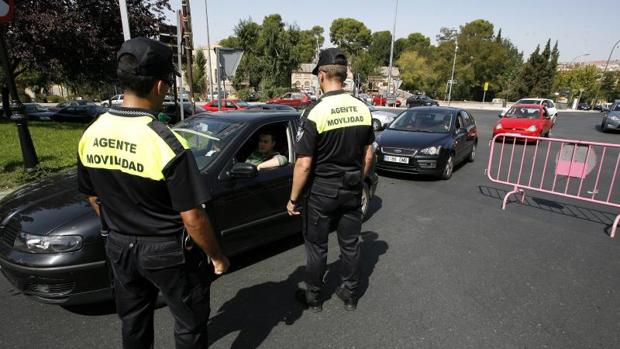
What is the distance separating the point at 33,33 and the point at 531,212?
15495 millimetres

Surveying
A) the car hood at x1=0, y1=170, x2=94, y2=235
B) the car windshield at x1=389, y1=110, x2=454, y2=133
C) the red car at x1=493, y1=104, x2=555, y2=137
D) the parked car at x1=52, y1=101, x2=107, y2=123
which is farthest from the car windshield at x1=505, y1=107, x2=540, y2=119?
the parked car at x1=52, y1=101, x2=107, y2=123

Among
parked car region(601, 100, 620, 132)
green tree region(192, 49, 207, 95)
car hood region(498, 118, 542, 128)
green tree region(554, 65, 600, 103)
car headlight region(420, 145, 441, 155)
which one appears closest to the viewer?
car headlight region(420, 145, 441, 155)

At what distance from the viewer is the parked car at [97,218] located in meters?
2.46

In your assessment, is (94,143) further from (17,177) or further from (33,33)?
(33,33)

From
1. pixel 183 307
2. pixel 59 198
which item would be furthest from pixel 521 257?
pixel 59 198

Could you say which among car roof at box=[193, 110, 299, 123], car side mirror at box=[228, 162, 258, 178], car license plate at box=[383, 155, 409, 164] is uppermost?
car roof at box=[193, 110, 299, 123]

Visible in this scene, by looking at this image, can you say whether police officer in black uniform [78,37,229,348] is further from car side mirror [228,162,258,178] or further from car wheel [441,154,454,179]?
car wheel [441,154,454,179]

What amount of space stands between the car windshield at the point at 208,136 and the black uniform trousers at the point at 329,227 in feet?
3.61

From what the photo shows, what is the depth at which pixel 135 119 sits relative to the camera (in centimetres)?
152

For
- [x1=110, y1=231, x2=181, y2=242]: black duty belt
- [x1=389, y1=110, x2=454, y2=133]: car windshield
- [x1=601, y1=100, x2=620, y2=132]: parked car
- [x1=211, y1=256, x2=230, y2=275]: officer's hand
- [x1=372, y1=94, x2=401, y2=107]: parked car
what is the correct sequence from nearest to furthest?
[x1=110, y1=231, x2=181, y2=242]: black duty belt < [x1=211, y1=256, x2=230, y2=275]: officer's hand < [x1=389, y1=110, x2=454, y2=133]: car windshield < [x1=601, y1=100, x2=620, y2=132]: parked car < [x1=372, y1=94, x2=401, y2=107]: parked car

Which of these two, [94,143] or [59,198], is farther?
[59,198]

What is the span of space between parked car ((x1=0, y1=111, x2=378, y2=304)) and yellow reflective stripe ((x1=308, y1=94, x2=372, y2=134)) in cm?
91

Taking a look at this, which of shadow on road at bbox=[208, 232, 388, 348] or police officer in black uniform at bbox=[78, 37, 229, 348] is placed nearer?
police officer in black uniform at bbox=[78, 37, 229, 348]

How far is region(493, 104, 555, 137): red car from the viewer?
1288cm
